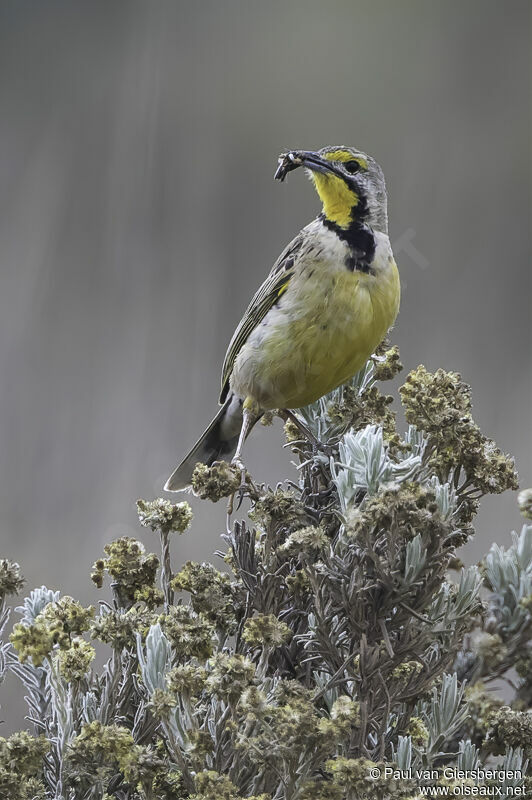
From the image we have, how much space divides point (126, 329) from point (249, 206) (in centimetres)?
45

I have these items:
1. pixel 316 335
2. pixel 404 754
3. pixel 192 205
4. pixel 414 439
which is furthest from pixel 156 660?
pixel 192 205

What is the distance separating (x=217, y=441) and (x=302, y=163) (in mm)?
390

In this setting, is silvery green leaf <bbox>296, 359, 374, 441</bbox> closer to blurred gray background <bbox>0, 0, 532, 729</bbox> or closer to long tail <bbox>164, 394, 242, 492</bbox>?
long tail <bbox>164, 394, 242, 492</bbox>

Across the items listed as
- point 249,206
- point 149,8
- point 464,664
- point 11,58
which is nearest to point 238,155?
point 249,206

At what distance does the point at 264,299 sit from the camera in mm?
1139

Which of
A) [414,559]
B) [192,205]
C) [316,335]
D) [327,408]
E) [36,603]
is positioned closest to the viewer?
[414,559]

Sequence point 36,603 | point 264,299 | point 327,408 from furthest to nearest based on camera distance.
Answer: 1. point 264,299
2. point 327,408
3. point 36,603

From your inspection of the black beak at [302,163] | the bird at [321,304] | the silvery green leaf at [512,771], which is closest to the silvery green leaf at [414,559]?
the silvery green leaf at [512,771]

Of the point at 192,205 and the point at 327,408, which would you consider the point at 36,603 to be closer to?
the point at 327,408

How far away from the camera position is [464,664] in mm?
709

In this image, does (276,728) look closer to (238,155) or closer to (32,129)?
(238,155)

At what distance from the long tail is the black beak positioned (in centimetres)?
29

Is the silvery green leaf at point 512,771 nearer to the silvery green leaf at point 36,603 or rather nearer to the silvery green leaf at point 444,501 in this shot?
the silvery green leaf at point 444,501

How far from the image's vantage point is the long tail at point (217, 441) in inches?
46.1
